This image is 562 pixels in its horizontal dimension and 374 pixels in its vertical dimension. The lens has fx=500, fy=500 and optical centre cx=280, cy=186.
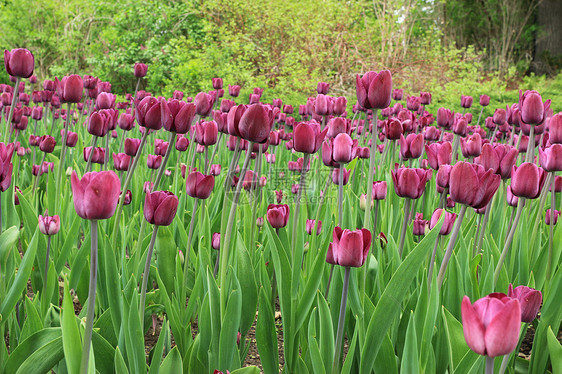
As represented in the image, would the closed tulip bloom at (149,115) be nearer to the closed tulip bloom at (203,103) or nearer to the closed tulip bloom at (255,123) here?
the closed tulip bloom at (255,123)

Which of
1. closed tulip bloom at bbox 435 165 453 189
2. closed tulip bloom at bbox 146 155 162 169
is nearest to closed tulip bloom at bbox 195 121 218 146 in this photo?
closed tulip bloom at bbox 146 155 162 169

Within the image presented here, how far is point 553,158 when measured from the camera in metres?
1.51

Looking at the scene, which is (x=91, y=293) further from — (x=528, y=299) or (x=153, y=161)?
(x=153, y=161)

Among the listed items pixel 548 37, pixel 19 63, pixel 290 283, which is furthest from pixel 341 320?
pixel 548 37

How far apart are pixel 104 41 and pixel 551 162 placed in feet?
40.8

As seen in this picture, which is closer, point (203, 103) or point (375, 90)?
point (375, 90)

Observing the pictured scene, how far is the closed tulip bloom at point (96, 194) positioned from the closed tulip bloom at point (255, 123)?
0.48 metres

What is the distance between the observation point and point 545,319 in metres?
1.44

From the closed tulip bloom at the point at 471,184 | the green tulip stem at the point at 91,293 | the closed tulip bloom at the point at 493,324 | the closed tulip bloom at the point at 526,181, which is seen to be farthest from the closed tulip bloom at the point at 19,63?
the closed tulip bloom at the point at 493,324

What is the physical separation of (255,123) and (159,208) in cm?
32

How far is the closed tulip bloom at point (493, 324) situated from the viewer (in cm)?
68

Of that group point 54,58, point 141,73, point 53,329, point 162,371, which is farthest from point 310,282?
point 54,58

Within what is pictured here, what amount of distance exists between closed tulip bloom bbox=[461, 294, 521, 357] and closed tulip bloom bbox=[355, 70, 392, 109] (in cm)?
81

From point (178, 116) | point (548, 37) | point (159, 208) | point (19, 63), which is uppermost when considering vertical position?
point (548, 37)
